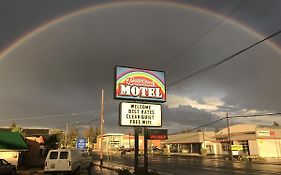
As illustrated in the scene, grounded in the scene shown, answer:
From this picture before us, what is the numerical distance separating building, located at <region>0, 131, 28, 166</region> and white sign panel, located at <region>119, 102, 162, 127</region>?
56.8ft

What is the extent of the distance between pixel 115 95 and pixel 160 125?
14.5 ft

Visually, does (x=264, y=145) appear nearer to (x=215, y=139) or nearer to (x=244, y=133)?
(x=244, y=133)

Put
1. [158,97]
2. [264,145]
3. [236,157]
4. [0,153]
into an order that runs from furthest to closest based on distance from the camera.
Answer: [264,145]
[236,157]
[0,153]
[158,97]

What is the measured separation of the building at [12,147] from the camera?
106ft

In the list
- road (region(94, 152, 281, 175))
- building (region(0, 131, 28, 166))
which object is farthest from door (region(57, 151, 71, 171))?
building (region(0, 131, 28, 166))

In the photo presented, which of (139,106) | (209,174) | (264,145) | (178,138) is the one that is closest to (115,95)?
(139,106)

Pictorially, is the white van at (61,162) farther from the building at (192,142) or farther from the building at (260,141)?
the building at (192,142)

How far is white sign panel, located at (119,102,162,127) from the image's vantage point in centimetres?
2169

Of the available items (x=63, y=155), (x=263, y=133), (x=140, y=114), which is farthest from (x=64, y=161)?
(x=263, y=133)

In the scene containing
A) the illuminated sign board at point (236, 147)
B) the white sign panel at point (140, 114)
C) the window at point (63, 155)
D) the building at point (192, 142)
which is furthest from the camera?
the building at point (192, 142)

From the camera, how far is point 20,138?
34.1m

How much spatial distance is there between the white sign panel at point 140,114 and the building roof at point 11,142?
17315 millimetres

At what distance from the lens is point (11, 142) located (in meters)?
32.9

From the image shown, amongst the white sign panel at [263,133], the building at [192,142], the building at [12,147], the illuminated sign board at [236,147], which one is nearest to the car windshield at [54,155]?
the building at [12,147]
